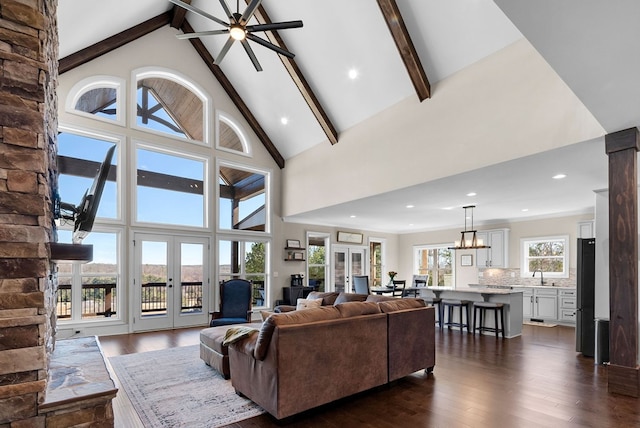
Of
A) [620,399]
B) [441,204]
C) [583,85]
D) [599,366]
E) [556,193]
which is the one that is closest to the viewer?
[583,85]

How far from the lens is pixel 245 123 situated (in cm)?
913

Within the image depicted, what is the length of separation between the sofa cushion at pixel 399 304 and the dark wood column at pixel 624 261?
6.73 feet

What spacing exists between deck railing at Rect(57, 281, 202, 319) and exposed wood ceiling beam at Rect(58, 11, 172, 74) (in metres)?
4.07

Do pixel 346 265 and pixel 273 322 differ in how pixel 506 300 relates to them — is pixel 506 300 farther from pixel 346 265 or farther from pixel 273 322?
pixel 273 322

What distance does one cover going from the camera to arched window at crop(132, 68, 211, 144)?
7.77m

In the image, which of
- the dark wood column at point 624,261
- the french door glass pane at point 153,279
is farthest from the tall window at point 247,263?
the dark wood column at point 624,261

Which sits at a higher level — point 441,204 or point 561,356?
point 441,204

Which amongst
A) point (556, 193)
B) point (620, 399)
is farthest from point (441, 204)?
point (620, 399)

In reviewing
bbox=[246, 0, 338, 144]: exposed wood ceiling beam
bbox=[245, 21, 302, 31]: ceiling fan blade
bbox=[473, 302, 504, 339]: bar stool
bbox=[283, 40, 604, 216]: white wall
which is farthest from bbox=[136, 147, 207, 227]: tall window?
bbox=[473, 302, 504, 339]: bar stool

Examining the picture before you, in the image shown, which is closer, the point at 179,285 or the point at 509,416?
the point at 509,416

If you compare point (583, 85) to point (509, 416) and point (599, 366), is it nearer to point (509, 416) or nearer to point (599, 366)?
point (509, 416)

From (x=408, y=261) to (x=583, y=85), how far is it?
9.91 meters

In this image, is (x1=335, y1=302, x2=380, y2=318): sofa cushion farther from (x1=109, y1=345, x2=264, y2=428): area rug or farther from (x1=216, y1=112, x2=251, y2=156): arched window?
(x1=216, y1=112, x2=251, y2=156): arched window

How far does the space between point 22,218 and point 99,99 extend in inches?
249
